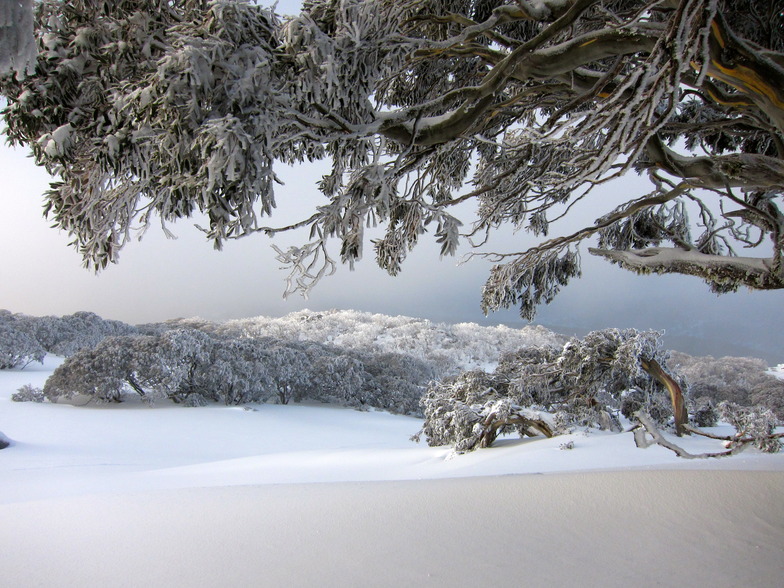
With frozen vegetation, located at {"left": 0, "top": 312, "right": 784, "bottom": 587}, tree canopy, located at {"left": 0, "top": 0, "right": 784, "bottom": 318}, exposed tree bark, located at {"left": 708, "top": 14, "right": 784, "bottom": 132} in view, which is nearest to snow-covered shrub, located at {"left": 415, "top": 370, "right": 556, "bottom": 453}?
frozen vegetation, located at {"left": 0, "top": 312, "right": 784, "bottom": 587}

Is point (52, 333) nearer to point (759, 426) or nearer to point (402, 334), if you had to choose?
point (402, 334)

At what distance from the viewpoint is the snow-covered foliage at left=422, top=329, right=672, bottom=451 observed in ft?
22.3

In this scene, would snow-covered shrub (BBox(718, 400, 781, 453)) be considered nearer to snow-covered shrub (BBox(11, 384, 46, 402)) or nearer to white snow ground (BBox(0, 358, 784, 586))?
white snow ground (BBox(0, 358, 784, 586))

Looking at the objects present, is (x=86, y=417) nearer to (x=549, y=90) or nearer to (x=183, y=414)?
(x=183, y=414)

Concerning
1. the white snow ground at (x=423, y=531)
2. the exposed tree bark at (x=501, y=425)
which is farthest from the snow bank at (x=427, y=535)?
the exposed tree bark at (x=501, y=425)

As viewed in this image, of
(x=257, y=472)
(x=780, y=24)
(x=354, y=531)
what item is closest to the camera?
(x=354, y=531)

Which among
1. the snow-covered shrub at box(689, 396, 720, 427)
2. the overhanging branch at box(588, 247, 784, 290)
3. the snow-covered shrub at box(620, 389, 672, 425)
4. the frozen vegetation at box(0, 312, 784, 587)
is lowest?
the snow-covered shrub at box(689, 396, 720, 427)

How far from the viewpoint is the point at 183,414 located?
13.8 m

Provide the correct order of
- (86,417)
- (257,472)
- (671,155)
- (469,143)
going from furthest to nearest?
1. (86,417)
2. (257,472)
3. (469,143)
4. (671,155)

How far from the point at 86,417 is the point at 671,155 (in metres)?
14.0

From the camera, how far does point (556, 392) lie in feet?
25.3

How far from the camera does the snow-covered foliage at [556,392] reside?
267 inches

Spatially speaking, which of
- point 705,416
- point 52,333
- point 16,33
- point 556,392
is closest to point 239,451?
point 556,392

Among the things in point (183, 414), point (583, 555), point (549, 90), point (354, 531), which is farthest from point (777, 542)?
point (183, 414)
